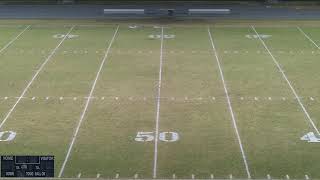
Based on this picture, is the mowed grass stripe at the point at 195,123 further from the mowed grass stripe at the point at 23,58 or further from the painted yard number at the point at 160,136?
the mowed grass stripe at the point at 23,58

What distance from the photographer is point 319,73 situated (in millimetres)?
21297

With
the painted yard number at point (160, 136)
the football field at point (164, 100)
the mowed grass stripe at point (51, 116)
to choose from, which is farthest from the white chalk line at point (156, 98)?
the painted yard number at point (160, 136)

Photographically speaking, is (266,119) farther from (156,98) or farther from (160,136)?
(156,98)

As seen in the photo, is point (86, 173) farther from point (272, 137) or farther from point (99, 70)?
point (99, 70)

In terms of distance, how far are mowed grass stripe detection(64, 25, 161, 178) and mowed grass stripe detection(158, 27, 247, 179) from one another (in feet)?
1.21

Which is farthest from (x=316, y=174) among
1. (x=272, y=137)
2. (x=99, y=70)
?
(x=99, y=70)

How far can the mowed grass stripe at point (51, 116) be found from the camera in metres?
15.2

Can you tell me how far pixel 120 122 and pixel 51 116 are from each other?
5.74 ft

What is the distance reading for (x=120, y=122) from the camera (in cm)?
1695

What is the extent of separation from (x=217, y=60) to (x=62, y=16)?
1047cm

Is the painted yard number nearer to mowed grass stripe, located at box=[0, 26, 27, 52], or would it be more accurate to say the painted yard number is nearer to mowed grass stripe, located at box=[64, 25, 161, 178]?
mowed grass stripe, located at box=[64, 25, 161, 178]

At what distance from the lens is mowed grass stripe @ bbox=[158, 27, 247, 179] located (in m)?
14.2
